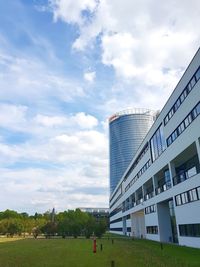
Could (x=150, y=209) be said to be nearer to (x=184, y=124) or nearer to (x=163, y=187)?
(x=163, y=187)

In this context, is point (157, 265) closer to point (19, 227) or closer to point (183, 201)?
A: point (183, 201)

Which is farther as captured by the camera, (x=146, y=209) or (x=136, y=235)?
(x=136, y=235)

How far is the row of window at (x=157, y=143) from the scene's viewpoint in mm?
41469

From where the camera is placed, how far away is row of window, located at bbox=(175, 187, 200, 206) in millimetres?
28859

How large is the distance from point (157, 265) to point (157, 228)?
92.7 ft

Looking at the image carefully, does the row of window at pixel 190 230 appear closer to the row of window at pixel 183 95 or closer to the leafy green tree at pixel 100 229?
the row of window at pixel 183 95

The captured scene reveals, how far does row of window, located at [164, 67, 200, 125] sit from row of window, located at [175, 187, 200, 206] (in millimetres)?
10115

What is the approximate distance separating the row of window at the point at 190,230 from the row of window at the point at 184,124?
33.4 ft

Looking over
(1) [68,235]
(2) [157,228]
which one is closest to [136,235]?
(1) [68,235]

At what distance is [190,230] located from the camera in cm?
3134

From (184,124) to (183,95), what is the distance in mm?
3364

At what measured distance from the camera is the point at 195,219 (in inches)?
1150

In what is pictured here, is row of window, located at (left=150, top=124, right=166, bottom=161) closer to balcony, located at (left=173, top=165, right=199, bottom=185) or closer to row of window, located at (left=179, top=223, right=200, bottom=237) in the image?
balcony, located at (left=173, top=165, right=199, bottom=185)

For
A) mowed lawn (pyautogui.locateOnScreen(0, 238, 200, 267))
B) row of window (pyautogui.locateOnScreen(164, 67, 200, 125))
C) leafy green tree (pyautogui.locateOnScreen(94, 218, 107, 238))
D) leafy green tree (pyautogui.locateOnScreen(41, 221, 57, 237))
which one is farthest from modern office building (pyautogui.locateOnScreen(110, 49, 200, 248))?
leafy green tree (pyautogui.locateOnScreen(41, 221, 57, 237))
